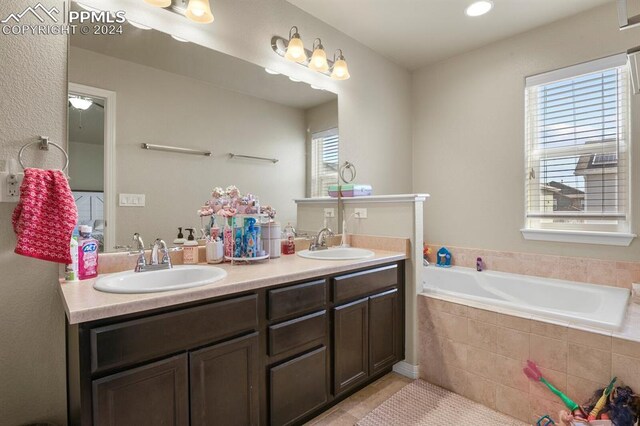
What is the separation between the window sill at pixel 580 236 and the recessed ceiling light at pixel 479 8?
68.6 inches

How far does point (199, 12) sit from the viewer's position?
5.57ft

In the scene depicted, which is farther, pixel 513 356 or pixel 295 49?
pixel 295 49

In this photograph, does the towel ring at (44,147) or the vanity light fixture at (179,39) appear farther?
the vanity light fixture at (179,39)

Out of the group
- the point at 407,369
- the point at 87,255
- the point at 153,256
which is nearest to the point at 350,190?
the point at 407,369

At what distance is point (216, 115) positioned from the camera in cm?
195

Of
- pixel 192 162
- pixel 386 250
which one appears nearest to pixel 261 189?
pixel 192 162

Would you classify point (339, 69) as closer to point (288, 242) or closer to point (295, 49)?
point (295, 49)

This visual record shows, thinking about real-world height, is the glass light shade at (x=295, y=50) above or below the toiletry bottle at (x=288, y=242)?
above

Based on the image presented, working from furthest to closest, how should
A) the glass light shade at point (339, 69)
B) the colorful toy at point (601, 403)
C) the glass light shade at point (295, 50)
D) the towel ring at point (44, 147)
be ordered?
the glass light shade at point (339, 69) → the glass light shade at point (295, 50) → the colorful toy at point (601, 403) → the towel ring at point (44, 147)

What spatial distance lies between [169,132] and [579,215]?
2.94 metres

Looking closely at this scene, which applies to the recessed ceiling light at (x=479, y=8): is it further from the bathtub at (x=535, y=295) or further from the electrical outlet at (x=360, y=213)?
the bathtub at (x=535, y=295)

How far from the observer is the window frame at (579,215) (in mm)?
2236

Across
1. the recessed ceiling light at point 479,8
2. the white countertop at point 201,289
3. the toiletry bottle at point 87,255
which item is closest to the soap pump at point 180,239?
the white countertop at point 201,289

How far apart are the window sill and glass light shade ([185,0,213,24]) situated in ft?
9.08
